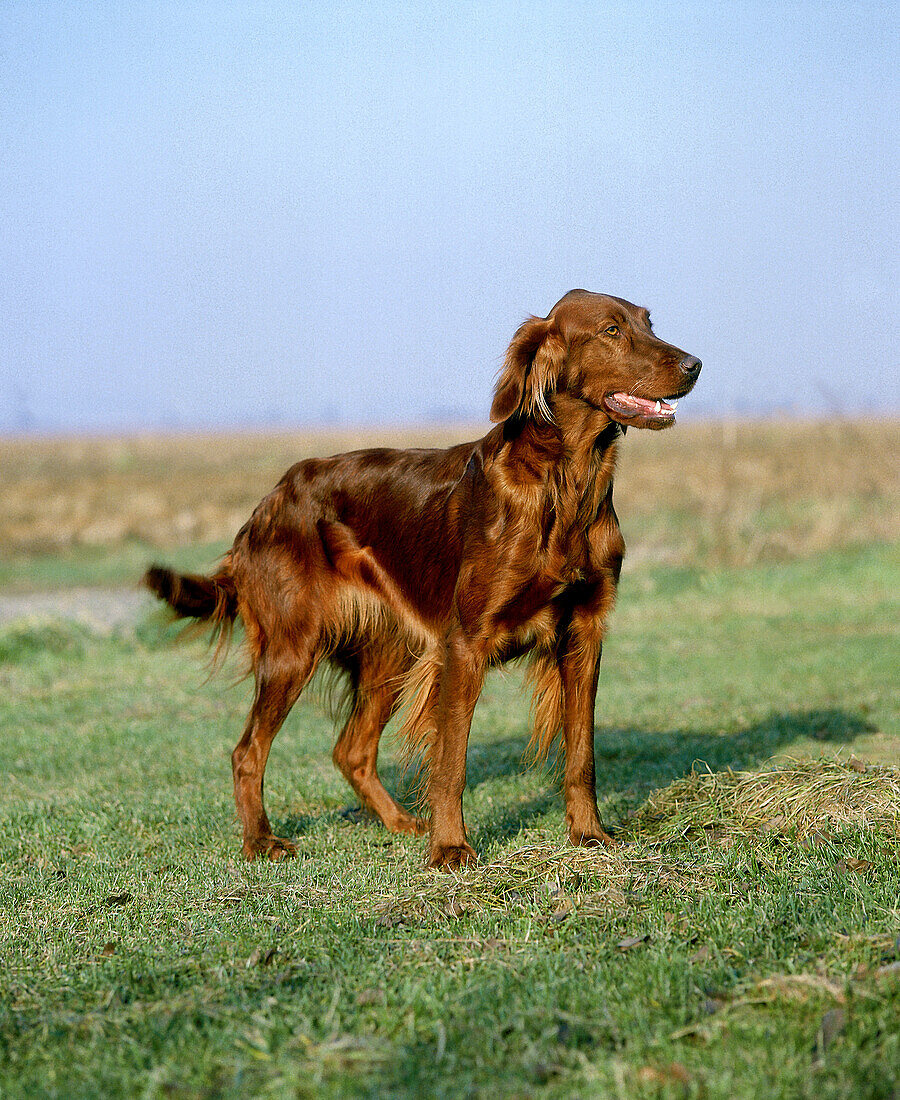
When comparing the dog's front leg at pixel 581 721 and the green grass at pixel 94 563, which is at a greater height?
the dog's front leg at pixel 581 721

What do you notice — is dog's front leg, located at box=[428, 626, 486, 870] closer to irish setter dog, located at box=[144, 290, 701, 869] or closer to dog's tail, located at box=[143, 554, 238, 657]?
irish setter dog, located at box=[144, 290, 701, 869]

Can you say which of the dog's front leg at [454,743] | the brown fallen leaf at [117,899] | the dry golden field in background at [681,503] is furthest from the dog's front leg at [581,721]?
the dry golden field in background at [681,503]

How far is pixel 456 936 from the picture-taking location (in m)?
3.53

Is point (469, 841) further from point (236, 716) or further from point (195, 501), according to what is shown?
point (195, 501)

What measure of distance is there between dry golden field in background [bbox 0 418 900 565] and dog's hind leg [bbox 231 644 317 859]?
10.8 metres

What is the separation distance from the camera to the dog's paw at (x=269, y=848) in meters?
4.83

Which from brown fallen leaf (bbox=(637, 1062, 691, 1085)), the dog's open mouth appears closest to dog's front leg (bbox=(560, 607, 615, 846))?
the dog's open mouth

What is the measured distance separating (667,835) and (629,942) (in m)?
1.34

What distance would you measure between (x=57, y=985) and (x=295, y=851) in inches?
65.0

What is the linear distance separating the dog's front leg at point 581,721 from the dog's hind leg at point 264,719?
1.19m

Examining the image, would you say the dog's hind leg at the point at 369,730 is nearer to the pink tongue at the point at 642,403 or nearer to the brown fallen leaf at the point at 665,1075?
the pink tongue at the point at 642,403

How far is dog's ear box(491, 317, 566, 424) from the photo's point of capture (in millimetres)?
4340

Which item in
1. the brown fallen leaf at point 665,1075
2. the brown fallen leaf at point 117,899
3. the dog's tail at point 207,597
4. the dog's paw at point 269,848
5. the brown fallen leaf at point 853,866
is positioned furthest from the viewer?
the dog's tail at point 207,597

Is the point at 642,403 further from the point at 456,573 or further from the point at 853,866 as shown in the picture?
the point at 853,866
